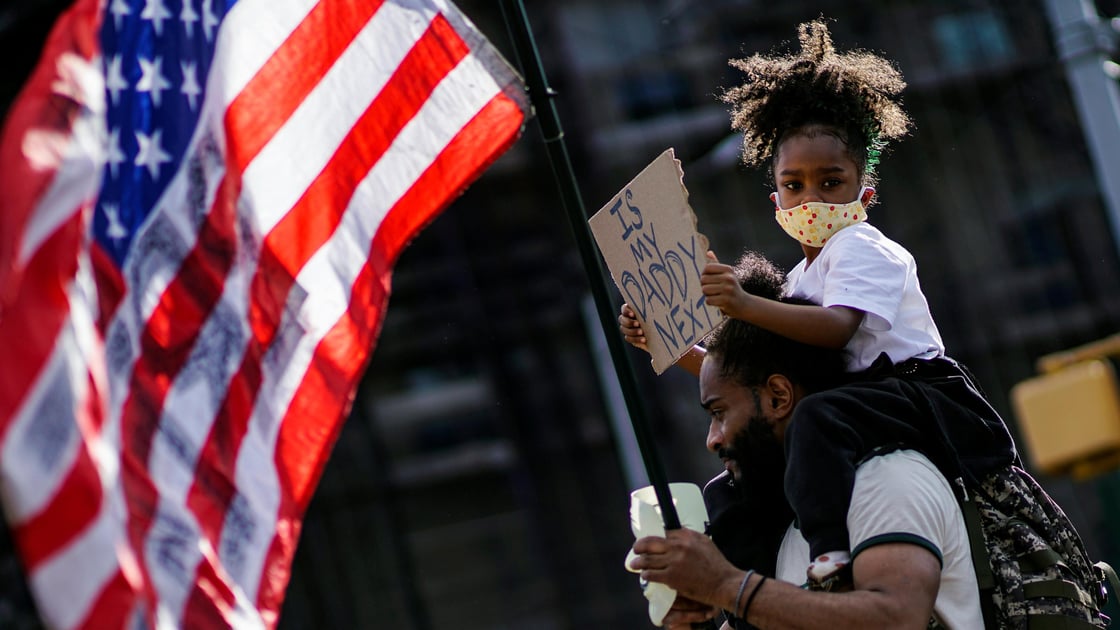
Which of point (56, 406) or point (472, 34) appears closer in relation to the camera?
point (56, 406)

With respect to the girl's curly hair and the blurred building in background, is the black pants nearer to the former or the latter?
the girl's curly hair

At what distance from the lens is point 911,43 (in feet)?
68.5

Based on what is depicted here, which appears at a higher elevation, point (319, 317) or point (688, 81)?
point (688, 81)

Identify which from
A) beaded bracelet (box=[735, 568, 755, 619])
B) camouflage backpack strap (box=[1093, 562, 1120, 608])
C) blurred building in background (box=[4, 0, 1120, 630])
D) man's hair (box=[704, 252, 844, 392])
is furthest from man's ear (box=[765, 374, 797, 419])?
blurred building in background (box=[4, 0, 1120, 630])

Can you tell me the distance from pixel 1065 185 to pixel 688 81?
6.59m

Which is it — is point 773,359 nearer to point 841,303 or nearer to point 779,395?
point 779,395

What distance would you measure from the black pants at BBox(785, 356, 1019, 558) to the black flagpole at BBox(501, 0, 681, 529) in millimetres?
265

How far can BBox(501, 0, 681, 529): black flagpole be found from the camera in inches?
101

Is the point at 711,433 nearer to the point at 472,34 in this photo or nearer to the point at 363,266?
the point at 363,266

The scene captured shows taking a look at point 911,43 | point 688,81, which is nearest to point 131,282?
point 688,81

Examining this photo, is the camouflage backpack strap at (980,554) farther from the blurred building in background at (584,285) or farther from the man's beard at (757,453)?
the blurred building in background at (584,285)

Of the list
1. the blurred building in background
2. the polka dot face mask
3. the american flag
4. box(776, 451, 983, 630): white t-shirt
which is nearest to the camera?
the american flag

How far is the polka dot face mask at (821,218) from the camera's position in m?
2.79

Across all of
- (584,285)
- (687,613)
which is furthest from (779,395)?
(584,285)
